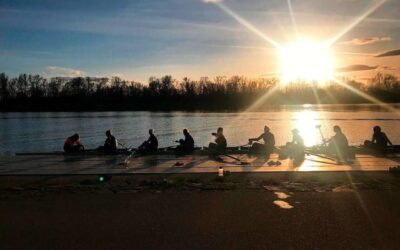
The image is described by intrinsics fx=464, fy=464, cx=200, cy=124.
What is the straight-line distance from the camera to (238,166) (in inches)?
628

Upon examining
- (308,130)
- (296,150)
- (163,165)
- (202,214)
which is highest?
(296,150)

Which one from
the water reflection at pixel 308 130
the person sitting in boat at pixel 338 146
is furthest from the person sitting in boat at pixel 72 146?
the water reflection at pixel 308 130

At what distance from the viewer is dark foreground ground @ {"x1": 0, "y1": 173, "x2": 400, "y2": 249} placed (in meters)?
6.98

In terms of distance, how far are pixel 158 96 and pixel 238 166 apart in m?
132

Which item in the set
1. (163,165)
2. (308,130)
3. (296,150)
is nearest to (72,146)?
(163,165)

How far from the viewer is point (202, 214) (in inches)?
343

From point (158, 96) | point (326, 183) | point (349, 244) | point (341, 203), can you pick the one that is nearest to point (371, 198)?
point (341, 203)

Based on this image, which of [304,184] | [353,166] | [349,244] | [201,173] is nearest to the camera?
[349,244]

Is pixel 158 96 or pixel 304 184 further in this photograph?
pixel 158 96

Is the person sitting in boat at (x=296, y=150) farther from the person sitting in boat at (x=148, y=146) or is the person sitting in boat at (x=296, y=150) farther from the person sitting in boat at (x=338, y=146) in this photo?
the person sitting in boat at (x=148, y=146)

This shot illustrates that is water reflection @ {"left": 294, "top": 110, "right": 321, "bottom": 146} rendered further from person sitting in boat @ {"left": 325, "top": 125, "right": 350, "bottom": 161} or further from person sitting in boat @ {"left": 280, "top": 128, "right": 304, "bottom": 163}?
person sitting in boat @ {"left": 280, "top": 128, "right": 304, "bottom": 163}

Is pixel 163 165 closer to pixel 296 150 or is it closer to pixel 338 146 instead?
pixel 296 150

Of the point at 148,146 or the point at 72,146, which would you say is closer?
the point at 148,146

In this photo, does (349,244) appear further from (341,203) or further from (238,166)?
(238,166)
